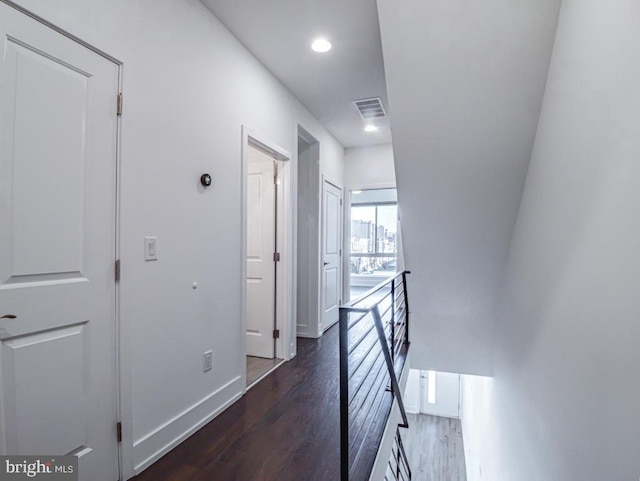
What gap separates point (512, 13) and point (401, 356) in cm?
263

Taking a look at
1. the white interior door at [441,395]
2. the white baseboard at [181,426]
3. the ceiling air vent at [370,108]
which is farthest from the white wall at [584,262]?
the white interior door at [441,395]

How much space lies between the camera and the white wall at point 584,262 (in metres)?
1.11

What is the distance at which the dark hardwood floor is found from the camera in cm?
178

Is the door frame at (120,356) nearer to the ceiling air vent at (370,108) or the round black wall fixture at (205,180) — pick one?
the round black wall fixture at (205,180)

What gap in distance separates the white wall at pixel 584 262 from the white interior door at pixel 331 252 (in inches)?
94.4

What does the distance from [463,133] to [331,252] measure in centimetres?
259

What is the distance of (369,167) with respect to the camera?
5.18 m

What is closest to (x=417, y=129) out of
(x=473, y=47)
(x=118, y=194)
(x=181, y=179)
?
(x=473, y=47)

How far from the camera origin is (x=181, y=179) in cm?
204

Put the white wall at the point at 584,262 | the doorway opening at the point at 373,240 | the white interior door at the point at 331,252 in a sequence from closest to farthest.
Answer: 1. the white wall at the point at 584,262
2. the white interior door at the point at 331,252
3. the doorway opening at the point at 373,240

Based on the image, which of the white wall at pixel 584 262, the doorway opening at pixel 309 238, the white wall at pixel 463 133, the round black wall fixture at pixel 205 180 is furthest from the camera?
the doorway opening at pixel 309 238

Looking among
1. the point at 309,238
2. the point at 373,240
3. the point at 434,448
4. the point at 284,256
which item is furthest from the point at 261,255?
the point at 373,240

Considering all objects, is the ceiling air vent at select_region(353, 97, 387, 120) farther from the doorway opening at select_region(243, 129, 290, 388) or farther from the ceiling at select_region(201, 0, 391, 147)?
the doorway opening at select_region(243, 129, 290, 388)

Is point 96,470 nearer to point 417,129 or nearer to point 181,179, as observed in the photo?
point 181,179
